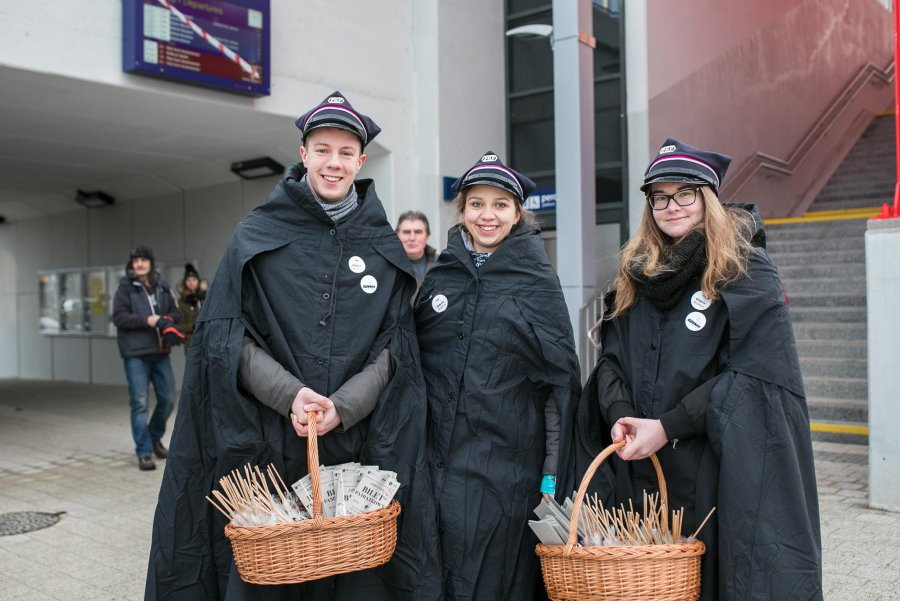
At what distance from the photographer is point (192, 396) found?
2.90m

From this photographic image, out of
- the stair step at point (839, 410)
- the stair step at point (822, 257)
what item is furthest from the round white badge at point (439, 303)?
the stair step at point (822, 257)

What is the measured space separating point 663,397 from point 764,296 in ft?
1.40

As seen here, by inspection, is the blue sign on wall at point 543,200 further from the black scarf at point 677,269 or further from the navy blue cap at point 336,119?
the black scarf at point 677,269

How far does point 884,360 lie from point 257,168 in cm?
810

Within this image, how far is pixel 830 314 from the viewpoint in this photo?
8.88m

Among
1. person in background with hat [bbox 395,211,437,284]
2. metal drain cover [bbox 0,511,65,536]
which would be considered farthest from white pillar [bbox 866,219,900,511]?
metal drain cover [bbox 0,511,65,536]

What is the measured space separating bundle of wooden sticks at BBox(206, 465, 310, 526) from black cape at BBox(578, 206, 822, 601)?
3.51 feet

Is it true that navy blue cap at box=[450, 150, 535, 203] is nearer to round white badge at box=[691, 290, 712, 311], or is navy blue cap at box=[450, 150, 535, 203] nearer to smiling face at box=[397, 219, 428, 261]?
round white badge at box=[691, 290, 712, 311]

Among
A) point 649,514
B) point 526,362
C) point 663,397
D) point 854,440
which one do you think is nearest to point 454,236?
point 526,362

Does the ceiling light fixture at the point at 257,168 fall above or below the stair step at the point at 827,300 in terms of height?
above

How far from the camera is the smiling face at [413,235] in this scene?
5.64 m

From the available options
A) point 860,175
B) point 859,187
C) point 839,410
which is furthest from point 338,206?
point 860,175

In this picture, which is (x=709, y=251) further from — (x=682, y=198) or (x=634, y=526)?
(x=634, y=526)

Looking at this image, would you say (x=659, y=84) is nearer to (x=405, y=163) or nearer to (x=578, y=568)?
(x=405, y=163)
